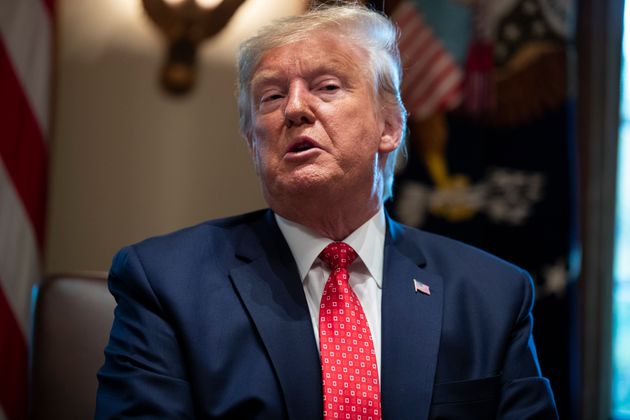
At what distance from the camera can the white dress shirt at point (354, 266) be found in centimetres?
158

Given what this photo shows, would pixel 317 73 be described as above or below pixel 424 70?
above

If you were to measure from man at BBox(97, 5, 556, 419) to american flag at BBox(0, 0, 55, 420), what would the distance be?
108cm

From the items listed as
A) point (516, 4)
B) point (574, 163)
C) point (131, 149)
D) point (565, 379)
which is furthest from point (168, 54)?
point (565, 379)

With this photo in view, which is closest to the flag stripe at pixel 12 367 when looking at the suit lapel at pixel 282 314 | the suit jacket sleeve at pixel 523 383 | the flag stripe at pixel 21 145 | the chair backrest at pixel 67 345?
the flag stripe at pixel 21 145

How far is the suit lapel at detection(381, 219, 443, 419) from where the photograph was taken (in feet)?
4.80

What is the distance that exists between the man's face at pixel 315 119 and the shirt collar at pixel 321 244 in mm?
80

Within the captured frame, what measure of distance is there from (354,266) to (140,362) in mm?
523

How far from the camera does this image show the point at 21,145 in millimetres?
2508

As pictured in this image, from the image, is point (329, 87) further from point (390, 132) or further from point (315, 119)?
point (390, 132)

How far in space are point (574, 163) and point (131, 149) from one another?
1780mm

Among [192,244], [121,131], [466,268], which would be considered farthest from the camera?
[121,131]

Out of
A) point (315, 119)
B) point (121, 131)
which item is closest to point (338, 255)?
point (315, 119)

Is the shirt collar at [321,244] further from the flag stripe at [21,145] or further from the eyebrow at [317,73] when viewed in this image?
the flag stripe at [21,145]

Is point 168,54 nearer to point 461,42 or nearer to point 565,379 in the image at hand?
point 461,42
